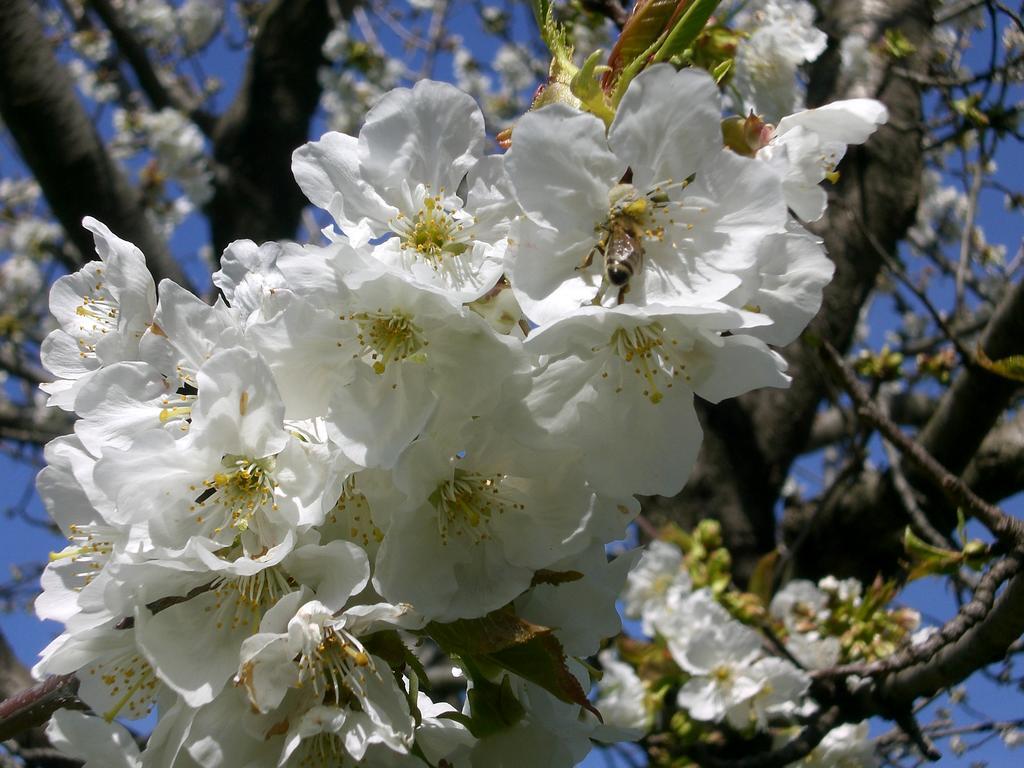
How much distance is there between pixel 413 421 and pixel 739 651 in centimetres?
181

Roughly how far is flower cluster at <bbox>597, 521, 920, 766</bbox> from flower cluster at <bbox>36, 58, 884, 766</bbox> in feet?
4.46

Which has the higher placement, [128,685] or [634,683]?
[128,685]

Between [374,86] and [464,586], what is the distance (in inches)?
227

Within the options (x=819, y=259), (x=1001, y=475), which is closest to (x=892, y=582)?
(x=1001, y=475)

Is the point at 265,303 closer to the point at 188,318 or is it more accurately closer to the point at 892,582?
the point at 188,318

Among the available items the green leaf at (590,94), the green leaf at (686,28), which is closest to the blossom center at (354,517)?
the green leaf at (590,94)

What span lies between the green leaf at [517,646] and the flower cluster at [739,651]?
1324mm

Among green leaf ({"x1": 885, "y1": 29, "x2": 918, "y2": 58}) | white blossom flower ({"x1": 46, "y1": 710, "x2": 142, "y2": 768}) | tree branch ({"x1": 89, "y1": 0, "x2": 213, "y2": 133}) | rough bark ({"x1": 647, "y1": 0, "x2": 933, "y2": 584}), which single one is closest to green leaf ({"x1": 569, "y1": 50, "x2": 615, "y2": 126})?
white blossom flower ({"x1": 46, "y1": 710, "x2": 142, "y2": 768})

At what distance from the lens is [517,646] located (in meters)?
0.90

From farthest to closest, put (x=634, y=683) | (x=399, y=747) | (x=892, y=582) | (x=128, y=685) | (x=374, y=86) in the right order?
(x=374, y=86), (x=634, y=683), (x=892, y=582), (x=128, y=685), (x=399, y=747)

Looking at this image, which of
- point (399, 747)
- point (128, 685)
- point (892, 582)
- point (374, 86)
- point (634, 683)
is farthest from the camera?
point (374, 86)

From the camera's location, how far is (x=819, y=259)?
90cm

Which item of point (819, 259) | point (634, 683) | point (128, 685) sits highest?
point (819, 259)

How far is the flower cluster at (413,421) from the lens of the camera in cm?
85
